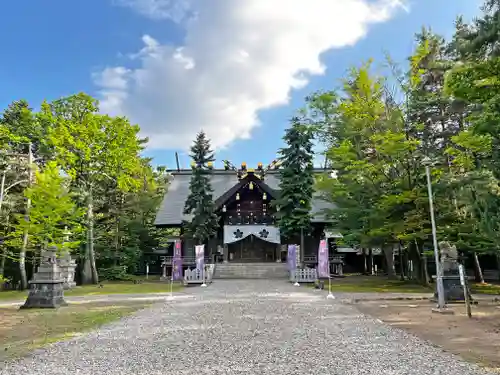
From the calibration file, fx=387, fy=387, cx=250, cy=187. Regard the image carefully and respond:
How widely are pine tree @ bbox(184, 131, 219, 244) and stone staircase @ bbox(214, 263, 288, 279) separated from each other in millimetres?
2408

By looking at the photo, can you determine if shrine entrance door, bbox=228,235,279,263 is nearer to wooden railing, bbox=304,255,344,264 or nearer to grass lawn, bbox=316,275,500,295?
wooden railing, bbox=304,255,344,264

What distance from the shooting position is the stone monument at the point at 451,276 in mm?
11867

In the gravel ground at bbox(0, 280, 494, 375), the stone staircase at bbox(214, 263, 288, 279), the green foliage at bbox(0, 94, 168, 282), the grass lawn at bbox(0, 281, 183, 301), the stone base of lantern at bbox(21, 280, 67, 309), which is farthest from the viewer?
the stone staircase at bbox(214, 263, 288, 279)

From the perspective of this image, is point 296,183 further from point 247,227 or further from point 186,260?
point 186,260

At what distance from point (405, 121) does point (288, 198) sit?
8.21 m

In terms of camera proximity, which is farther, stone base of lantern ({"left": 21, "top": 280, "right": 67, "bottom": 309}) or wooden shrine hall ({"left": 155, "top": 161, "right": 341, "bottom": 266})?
wooden shrine hall ({"left": 155, "top": 161, "right": 341, "bottom": 266})

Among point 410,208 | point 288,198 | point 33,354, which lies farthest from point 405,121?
point 33,354

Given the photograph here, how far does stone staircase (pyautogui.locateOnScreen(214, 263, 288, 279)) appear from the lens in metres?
23.7

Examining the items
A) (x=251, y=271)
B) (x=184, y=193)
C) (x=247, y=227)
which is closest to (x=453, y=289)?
(x=251, y=271)

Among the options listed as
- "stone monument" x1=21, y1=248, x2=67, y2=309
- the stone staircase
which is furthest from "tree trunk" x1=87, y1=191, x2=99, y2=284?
"stone monument" x1=21, y1=248, x2=67, y2=309

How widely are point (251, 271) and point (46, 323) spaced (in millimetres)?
16126

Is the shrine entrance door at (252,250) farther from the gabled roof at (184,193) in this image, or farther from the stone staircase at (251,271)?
the gabled roof at (184,193)

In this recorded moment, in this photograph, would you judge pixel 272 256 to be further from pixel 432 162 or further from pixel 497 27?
pixel 497 27

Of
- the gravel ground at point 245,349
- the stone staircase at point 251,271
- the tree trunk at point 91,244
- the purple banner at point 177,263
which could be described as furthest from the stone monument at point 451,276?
the tree trunk at point 91,244
